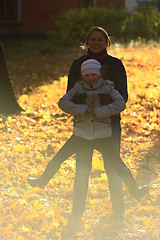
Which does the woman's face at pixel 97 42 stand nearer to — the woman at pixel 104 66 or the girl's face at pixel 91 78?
the woman at pixel 104 66

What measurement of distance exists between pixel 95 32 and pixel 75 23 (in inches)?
741

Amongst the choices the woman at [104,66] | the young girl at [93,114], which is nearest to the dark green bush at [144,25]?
the woman at [104,66]

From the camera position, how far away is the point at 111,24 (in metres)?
23.8

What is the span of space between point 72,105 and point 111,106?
15.4 inches

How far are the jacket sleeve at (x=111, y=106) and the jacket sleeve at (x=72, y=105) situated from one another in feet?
0.49

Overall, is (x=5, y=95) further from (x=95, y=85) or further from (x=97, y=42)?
(x=95, y=85)

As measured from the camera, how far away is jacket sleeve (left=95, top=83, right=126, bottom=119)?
5.35 m

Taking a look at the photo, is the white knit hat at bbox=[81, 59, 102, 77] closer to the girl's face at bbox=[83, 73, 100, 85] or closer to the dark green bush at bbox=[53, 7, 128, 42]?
the girl's face at bbox=[83, 73, 100, 85]

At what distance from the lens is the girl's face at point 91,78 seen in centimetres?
536

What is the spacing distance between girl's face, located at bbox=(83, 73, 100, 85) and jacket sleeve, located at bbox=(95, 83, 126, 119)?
133 millimetres

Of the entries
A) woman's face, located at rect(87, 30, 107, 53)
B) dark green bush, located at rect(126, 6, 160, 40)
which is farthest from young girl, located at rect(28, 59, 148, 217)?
dark green bush, located at rect(126, 6, 160, 40)

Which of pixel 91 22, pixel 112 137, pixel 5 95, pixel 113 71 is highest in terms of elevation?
pixel 113 71

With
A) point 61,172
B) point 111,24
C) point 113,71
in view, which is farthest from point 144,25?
point 113,71

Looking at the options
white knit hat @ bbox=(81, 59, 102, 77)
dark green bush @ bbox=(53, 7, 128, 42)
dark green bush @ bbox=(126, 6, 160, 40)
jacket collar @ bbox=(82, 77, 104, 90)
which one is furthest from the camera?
dark green bush @ bbox=(126, 6, 160, 40)
